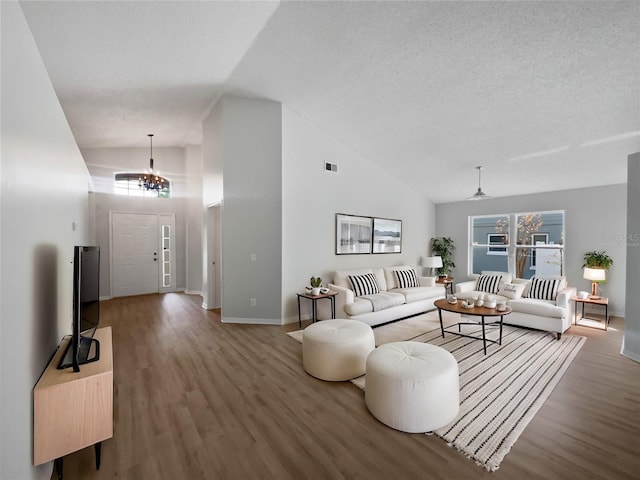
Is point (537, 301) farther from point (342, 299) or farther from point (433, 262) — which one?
point (342, 299)

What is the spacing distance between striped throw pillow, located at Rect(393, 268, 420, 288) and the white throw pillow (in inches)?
58.4

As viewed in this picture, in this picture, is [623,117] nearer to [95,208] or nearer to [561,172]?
[561,172]

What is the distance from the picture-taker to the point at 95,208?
251 inches

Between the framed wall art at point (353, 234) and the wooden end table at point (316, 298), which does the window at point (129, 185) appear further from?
the wooden end table at point (316, 298)

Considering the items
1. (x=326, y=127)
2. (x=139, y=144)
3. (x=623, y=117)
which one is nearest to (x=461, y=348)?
(x=623, y=117)

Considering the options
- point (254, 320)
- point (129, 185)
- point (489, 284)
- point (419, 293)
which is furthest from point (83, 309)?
point (129, 185)

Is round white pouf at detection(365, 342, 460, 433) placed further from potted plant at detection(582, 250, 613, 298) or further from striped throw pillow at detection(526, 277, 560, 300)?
potted plant at detection(582, 250, 613, 298)

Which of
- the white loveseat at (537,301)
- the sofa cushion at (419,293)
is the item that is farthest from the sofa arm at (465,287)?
the sofa cushion at (419,293)

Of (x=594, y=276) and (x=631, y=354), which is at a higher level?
(x=594, y=276)

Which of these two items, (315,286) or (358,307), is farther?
(315,286)

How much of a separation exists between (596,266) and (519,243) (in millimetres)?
1455

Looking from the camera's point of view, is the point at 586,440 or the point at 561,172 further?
the point at 561,172

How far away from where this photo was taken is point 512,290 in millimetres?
4699

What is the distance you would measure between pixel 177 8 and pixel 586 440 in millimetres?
4539
